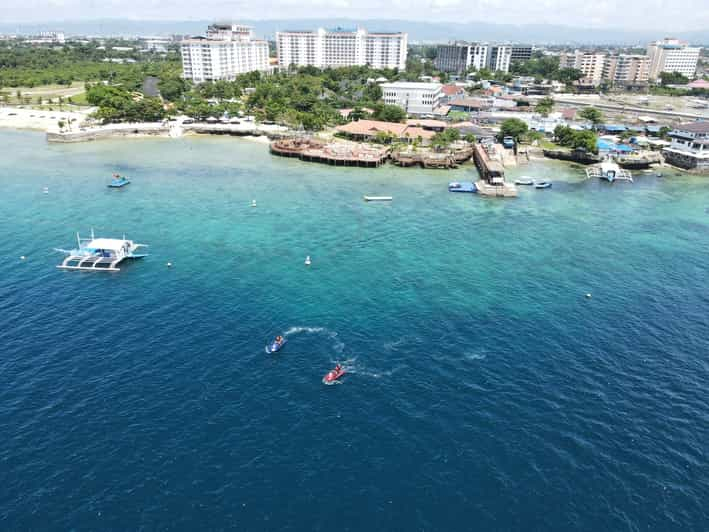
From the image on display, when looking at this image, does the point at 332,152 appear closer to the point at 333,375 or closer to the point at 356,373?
the point at 356,373

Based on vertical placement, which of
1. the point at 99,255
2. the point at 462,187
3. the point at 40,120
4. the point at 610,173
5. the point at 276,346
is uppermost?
the point at 40,120

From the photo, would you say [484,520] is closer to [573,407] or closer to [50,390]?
[573,407]

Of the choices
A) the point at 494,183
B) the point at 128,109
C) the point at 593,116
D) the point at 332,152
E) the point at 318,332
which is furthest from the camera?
the point at 593,116

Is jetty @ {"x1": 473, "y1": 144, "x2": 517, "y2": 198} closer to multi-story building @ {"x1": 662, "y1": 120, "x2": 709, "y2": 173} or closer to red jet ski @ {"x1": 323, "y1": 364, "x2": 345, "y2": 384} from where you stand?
multi-story building @ {"x1": 662, "y1": 120, "x2": 709, "y2": 173}

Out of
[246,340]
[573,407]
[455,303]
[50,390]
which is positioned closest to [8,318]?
[50,390]

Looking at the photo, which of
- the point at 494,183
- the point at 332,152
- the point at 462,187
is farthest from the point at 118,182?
the point at 494,183

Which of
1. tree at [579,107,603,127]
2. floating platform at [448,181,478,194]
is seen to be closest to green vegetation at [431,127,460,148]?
floating platform at [448,181,478,194]

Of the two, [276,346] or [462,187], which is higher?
[462,187]
